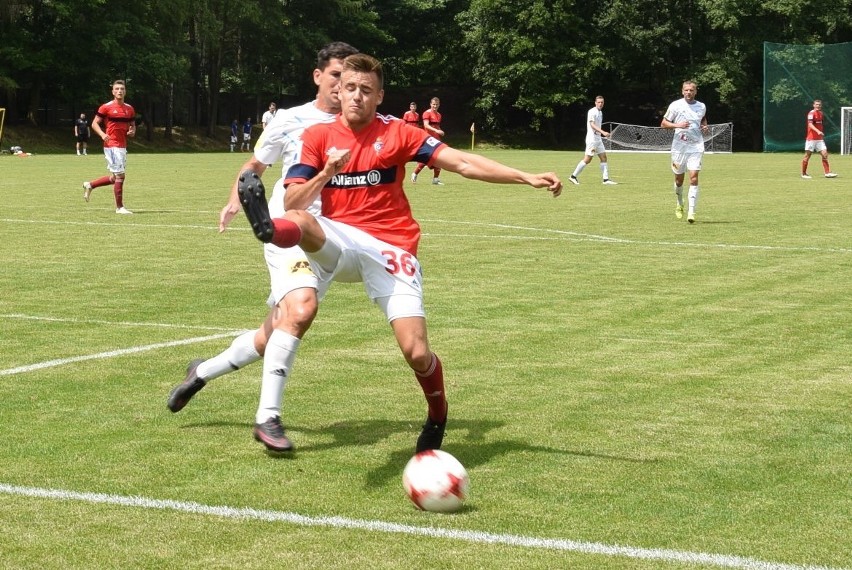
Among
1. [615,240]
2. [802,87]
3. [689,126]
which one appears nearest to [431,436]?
[615,240]

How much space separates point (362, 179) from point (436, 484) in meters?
1.72

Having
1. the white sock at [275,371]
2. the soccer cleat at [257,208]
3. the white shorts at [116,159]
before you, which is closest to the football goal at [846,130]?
the white shorts at [116,159]

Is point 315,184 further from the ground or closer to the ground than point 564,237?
further from the ground

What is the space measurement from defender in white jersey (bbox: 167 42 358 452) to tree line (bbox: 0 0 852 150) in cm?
5887

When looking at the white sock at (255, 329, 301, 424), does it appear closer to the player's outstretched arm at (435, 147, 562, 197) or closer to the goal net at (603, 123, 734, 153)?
the player's outstretched arm at (435, 147, 562, 197)

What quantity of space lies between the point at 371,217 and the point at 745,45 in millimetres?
69275

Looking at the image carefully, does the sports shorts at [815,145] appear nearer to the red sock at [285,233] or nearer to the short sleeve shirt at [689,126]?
the short sleeve shirt at [689,126]

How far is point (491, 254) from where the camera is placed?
51.8ft

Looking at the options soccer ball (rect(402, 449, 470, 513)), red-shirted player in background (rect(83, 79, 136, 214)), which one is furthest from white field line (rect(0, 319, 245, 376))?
red-shirted player in background (rect(83, 79, 136, 214))

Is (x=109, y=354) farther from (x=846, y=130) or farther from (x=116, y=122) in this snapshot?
(x=846, y=130)

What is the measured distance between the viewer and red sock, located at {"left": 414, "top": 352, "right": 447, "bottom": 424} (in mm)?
6227

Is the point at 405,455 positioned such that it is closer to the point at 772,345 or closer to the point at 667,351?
the point at 667,351

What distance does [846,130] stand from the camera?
2233 inches

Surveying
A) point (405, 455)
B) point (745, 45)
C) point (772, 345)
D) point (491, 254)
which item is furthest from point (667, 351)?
point (745, 45)
